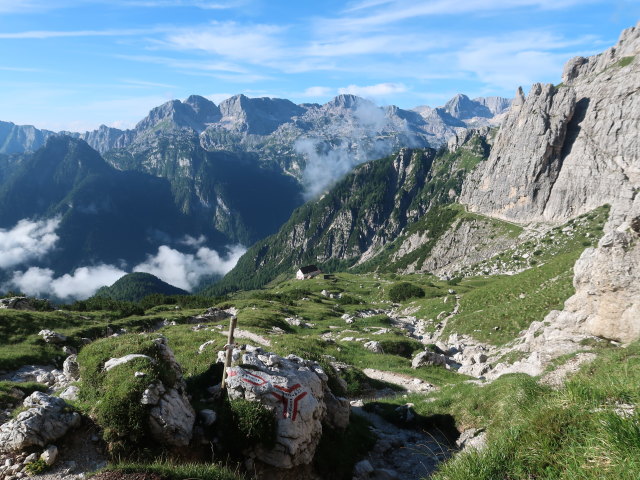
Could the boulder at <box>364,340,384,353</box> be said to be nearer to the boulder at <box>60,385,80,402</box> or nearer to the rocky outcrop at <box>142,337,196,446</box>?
the rocky outcrop at <box>142,337,196,446</box>

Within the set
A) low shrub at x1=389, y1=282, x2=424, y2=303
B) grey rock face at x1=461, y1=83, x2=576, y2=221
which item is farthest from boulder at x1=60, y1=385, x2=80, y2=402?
grey rock face at x1=461, y1=83, x2=576, y2=221

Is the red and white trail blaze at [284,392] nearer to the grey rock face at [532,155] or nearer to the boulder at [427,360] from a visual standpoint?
the boulder at [427,360]

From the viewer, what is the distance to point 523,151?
177500mm

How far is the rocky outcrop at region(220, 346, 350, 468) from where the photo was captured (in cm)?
1524

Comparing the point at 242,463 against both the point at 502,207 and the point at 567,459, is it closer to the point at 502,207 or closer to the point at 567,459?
the point at 567,459

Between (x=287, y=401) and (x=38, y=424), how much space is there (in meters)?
8.94

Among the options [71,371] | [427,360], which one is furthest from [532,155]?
[71,371]

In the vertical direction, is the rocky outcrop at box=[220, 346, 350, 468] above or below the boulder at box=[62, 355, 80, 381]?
above

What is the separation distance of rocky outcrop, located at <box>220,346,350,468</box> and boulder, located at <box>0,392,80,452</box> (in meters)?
6.02

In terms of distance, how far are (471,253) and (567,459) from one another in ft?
589

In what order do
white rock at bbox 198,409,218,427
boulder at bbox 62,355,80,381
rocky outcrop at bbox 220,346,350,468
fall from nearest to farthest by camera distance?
rocky outcrop at bbox 220,346,350,468
white rock at bbox 198,409,218,427
boulder at bbox 62,355,80,381

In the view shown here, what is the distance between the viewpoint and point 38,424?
13.0m

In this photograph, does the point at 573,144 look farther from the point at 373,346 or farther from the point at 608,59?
the point at 373,346

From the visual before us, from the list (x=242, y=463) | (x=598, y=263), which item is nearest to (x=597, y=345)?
(x=598, y=263)
